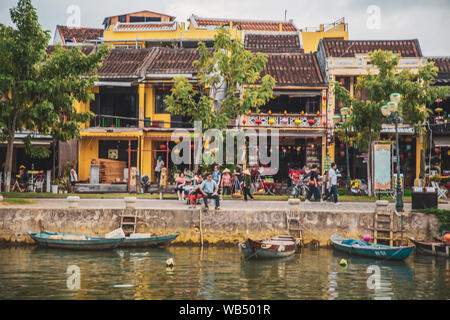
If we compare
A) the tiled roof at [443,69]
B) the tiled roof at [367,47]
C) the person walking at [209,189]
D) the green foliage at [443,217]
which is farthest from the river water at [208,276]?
the tiled roof at [367,47]

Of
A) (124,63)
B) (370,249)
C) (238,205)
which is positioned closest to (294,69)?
(124,63)

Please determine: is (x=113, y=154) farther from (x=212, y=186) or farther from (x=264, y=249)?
(x=264, y=249)

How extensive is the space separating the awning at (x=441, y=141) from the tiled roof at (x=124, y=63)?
1776cm

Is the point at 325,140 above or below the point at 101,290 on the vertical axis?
above

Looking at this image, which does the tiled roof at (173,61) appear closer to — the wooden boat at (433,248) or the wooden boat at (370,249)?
the wooden boat at (370,249)

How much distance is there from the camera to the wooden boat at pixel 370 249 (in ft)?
60.3


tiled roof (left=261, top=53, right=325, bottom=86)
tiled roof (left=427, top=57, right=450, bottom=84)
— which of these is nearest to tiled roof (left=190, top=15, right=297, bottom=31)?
tiled roof (left=261, top=53, right=325, bottom=86)

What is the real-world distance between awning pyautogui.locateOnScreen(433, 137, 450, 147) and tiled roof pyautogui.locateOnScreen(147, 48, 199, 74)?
47.7 ft

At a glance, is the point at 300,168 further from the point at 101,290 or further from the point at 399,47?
the point at 101,290

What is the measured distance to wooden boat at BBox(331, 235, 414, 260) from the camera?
60.3ft

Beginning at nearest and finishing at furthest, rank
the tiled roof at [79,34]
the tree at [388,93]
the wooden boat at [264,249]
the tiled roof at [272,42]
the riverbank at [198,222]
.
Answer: the wooden boat at [264,249], the riverbank at [198,222], the tree at [388,93], the tiled roof at [272,42], the tiled roof at [79,34]
